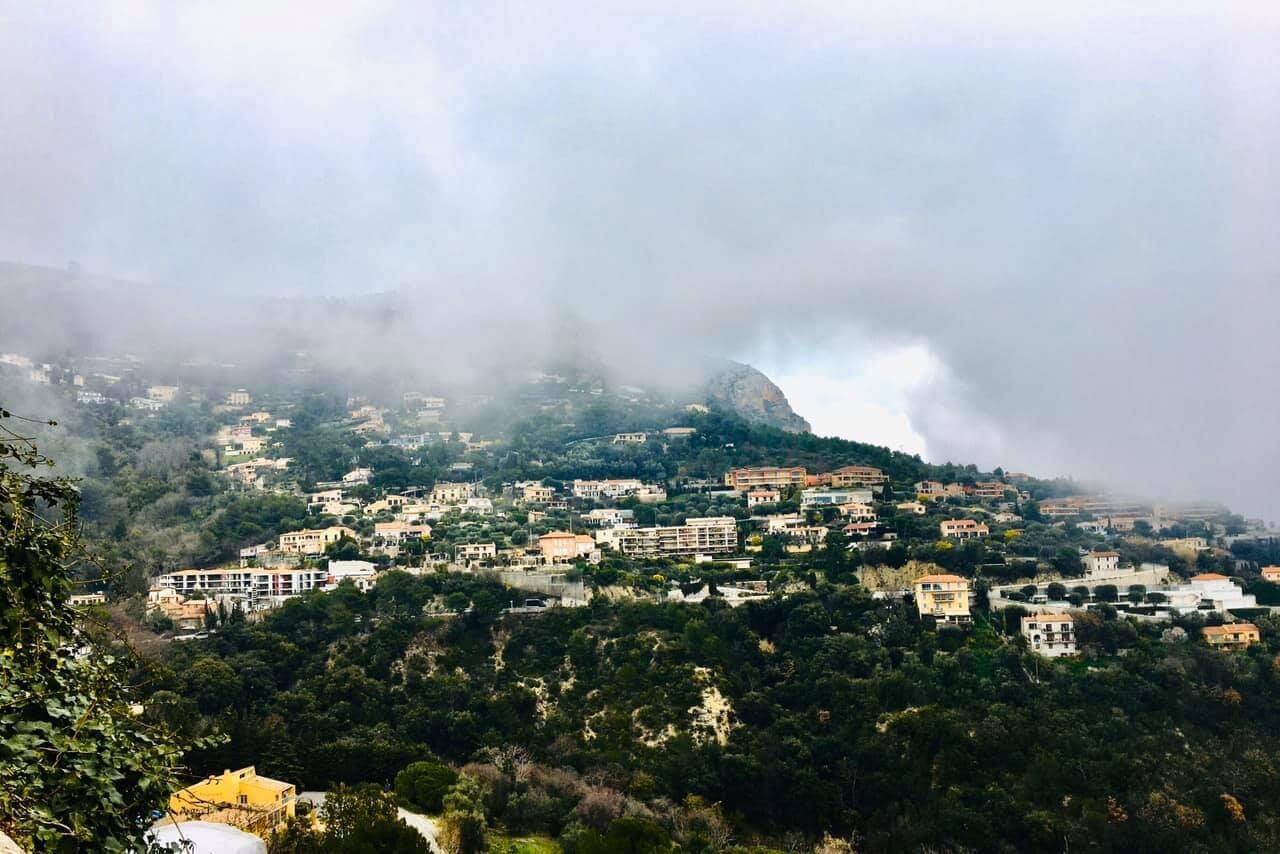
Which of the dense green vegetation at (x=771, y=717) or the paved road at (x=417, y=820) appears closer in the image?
the paved road at (x=417, y=820)

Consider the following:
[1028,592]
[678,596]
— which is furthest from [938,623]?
[678,596]

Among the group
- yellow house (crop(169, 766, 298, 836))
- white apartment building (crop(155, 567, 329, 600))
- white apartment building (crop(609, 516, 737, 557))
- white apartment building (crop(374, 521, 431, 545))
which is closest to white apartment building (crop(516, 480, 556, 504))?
white apartment building (crop(374, 521, 431, 545))

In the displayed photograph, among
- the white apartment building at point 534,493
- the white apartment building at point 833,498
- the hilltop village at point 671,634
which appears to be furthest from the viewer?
the white apartment building at point 534,493

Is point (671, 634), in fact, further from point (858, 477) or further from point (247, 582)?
point (858, 477)

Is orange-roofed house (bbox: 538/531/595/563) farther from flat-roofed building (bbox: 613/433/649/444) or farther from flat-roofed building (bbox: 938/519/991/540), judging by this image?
flat-roofed building (bbox: 613/433/649/444)

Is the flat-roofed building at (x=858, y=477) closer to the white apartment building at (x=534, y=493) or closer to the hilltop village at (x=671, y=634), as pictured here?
the hilltop village at (x=671, y=634)

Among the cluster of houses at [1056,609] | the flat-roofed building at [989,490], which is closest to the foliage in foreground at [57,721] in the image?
the cluster of houses at [1056,609]

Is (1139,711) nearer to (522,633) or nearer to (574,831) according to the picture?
(574,831)
